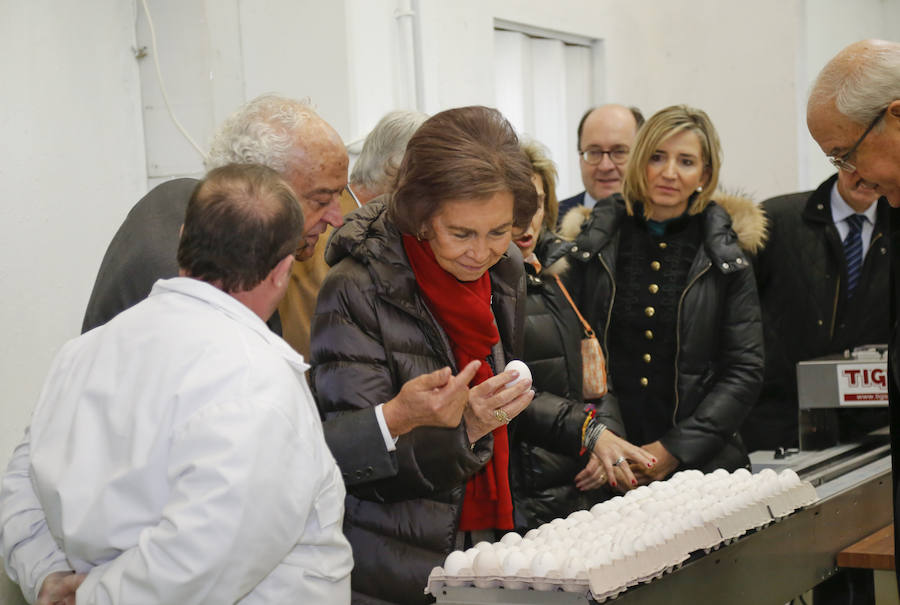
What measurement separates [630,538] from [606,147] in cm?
256

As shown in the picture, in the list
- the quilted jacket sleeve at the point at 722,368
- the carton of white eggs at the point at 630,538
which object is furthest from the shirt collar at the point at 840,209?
the carton of white eggs at the point at 630,538

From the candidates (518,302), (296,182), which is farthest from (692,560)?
(296,182)

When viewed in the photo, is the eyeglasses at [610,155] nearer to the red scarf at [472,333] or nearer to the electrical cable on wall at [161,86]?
the electrical cable on wall at [161,86]

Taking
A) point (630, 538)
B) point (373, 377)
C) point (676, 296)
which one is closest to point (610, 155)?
point (676, 296)

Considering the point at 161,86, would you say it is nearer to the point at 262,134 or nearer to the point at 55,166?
the point at 55,166

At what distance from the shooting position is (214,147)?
236cm

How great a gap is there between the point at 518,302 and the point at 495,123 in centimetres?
46

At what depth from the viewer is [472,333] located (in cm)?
208

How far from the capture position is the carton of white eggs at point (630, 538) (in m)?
1.71

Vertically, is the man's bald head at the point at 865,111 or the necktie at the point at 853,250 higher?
the man's bald head at the point at 865,111

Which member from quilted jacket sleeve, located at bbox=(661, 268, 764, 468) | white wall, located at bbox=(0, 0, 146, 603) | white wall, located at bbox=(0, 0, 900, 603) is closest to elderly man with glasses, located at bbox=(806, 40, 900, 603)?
quilted jacket sleeve, located at bbox=(661, 268, 764, 468)

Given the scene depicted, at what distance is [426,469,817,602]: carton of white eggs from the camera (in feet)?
5.61

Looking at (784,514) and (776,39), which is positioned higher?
(776,39)

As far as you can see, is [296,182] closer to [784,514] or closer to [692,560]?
[692,560]
